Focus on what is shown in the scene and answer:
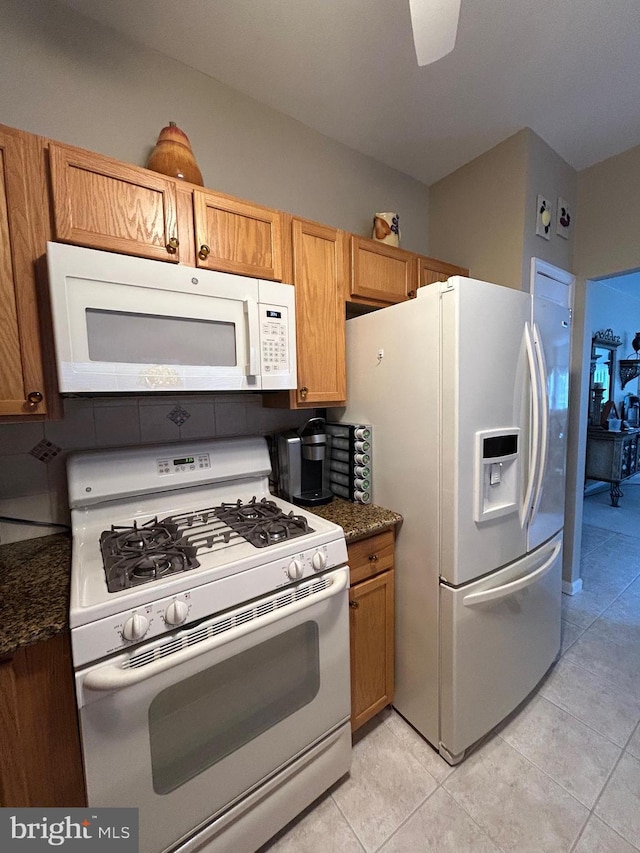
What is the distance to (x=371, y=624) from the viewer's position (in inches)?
56.1

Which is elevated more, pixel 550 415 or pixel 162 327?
pixel 162 327

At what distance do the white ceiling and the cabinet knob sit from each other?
1444 millimetres

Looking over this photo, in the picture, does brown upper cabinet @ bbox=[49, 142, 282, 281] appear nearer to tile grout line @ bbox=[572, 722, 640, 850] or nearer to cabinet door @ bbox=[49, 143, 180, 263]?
cabinet door @ bbox=[49, 143, 180, 263]

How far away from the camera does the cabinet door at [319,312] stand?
147cm

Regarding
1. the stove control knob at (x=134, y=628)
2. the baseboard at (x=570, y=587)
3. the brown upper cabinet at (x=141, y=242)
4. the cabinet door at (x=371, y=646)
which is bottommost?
the baseboard at (x=570, y=587)

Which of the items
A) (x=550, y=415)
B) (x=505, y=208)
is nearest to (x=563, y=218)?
(x=505, y=208)

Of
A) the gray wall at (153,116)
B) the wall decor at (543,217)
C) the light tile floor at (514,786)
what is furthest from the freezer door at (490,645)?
the gray wall at (153,116)

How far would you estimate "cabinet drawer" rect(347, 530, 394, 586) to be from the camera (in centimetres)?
135

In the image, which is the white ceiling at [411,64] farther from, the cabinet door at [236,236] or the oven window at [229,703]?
the oven window at [229,703]

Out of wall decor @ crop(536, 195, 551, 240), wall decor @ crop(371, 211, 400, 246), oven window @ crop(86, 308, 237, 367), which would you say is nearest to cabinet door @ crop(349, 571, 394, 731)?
oven window @ crop(86, 308, 237, 367)

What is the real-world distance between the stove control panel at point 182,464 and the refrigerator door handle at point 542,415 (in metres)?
1.38

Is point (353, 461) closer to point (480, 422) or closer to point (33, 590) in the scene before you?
point (480, 422)

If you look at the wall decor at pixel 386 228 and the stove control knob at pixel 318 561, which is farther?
the wall decor at pixel 386 228

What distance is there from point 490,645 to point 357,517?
72 cm
